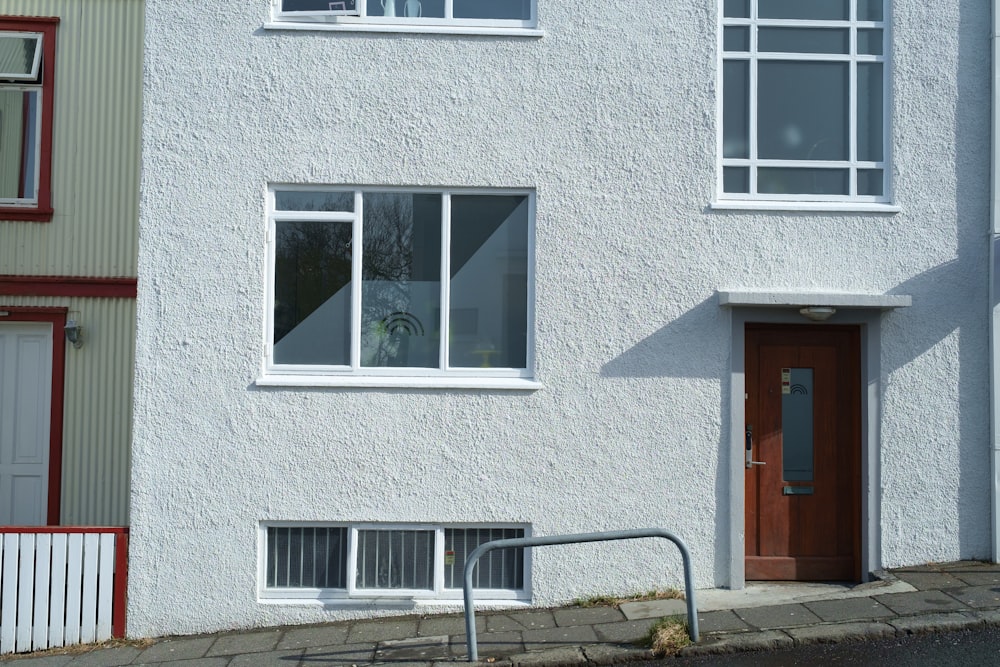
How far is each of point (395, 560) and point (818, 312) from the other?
3.86 meters

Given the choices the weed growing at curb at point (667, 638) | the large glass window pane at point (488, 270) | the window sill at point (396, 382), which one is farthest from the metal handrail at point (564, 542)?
the large glass window pane at point (488, 270)

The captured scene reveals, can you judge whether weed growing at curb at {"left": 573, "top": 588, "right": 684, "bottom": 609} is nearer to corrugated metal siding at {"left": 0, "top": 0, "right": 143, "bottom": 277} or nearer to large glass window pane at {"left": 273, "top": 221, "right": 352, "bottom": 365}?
large glass window pane at {"left": 273, "top": 221, "right": 352, "bottom": 365}

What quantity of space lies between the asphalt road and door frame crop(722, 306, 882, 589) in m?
1.28

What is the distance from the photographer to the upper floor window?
7516mm

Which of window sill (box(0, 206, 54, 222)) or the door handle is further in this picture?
window sill (box(0, 206, 54, 222))

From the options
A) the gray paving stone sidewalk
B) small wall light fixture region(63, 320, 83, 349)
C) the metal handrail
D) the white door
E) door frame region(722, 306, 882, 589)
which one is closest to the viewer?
the metal handrail

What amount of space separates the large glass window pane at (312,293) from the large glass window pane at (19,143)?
368 cm

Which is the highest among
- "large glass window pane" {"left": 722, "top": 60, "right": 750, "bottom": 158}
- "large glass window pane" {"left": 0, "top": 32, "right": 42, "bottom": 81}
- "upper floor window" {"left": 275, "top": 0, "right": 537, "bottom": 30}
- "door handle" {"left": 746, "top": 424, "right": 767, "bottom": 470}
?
"large glass window pane" {"left": 0, "top": 32, "right": 42, "bottom": 81}

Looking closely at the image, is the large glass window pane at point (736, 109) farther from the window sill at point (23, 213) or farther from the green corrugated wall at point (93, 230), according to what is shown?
the window sill at point (23, 213)

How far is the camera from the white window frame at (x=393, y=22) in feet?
24.3

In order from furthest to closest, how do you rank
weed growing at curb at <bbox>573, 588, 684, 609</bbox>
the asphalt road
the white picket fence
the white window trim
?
the white window trim, weed growing at curb at <bbox>573, 588, 684, 609</bbox>, the white picket fence, the asphalt road

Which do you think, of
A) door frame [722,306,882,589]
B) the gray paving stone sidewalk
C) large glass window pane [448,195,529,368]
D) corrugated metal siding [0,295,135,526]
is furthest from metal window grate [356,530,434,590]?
corrugated metal siding [0,295,135,526]

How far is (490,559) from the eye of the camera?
7.38 m

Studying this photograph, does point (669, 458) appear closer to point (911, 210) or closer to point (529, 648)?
point (529, 648)
